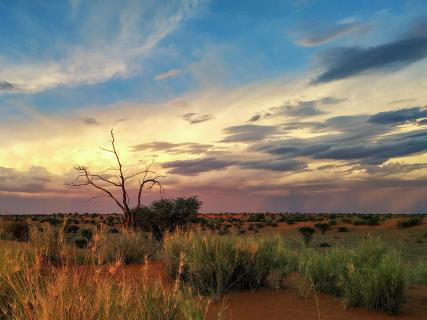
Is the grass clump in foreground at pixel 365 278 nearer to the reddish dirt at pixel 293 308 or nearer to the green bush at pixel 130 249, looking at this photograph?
the reddish dirt at pixel 293 308

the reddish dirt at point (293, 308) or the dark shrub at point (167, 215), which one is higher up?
the dark shrub at point (167, 215)

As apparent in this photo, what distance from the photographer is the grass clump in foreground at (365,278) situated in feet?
28.1

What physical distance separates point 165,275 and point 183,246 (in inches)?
45.5

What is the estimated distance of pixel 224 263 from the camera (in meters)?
9.64

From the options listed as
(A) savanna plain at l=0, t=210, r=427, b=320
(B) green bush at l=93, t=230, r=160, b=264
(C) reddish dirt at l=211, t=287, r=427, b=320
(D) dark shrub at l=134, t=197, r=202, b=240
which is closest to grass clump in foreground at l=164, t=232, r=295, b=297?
(A) savanna plain at l=0, t=210, r=427, b=320

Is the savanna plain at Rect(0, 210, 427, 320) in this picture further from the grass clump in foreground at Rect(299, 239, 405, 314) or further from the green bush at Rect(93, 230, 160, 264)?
the green bush at Rect(93, 230, 160, 264)

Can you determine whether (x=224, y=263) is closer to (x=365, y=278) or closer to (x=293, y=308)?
(x=293, y=308)

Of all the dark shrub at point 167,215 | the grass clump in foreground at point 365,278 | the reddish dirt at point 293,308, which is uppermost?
the dark shrub at point 167,215

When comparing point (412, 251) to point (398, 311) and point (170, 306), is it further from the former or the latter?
point (170, 306)

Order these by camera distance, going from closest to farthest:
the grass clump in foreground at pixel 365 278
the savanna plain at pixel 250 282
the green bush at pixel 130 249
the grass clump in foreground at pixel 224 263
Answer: the savanna plain at pixel 250 282
the grass clump in foreground at pixel 365 278
the grass clump in foreground at pixel 224 263
the green bush at pixel 130 249

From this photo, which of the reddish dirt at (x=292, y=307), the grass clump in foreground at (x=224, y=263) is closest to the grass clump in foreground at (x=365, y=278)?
the reddish dirt at (x=292, y=307)

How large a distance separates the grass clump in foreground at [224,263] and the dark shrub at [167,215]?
12566 millimetres

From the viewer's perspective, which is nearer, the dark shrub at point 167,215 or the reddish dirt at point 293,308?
the reddish dirt at point 293,308

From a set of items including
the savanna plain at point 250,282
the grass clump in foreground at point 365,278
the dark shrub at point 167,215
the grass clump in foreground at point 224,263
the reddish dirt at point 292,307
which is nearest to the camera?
the savanna plain at point 250,282
